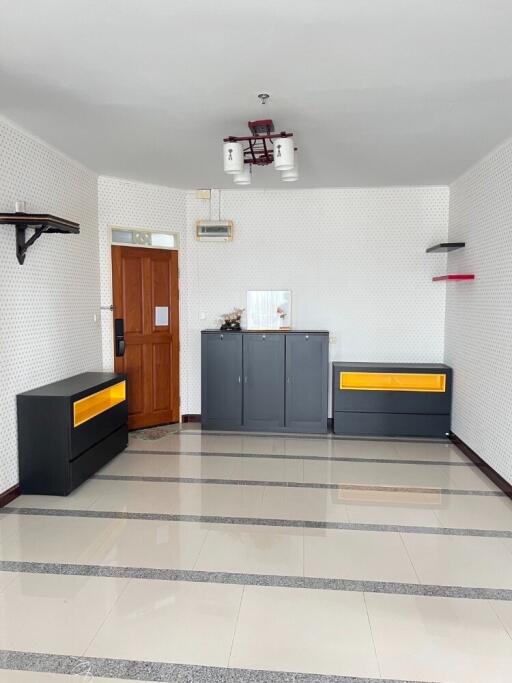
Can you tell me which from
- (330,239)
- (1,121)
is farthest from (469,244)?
(1,121)

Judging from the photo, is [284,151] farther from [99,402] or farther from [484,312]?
[99,402]

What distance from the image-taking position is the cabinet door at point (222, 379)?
5949mm

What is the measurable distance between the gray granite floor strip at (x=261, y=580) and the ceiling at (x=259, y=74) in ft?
9.52

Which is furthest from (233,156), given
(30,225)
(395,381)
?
(395,381)

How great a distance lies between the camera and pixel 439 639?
2318mm

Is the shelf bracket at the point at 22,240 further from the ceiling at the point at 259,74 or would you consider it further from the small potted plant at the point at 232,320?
the small potted plant at the point at 232,320

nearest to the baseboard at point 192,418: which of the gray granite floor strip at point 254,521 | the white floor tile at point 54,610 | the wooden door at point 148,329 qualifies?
the wooden door at point 148,329

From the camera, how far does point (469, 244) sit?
17.3 ft

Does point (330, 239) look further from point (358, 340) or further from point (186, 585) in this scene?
point (186, 585)

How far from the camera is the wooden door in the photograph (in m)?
5.78

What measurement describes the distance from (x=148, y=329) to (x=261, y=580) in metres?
3.74

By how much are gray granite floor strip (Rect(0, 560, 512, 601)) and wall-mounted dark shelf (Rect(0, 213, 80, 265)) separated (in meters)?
2.27

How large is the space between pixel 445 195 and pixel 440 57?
3467 mm

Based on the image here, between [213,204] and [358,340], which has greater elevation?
[213,204]
